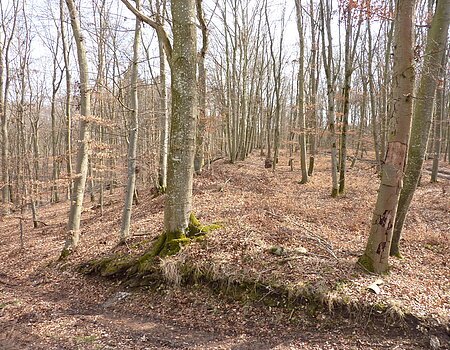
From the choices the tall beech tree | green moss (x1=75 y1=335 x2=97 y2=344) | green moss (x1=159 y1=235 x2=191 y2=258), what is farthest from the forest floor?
the tall beech tree

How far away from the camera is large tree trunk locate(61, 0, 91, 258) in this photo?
7934 millimetres

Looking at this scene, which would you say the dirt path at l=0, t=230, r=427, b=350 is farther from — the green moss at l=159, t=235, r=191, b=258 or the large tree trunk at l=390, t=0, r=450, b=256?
the large tree trunk at l=390, t=0, r=450, b=256

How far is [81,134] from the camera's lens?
26.8 ft

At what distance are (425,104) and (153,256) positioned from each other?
6109 mm

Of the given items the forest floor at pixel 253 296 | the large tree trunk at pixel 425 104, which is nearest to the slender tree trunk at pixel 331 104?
the forest floor at pixel 253 296

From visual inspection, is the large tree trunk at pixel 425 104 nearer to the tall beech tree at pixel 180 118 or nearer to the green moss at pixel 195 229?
the green moss at pixel 195 229

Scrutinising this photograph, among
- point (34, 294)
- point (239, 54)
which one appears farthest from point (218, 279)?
point (239, 54)

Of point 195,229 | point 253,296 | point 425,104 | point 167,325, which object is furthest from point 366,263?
point 167,325

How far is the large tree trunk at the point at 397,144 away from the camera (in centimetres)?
466

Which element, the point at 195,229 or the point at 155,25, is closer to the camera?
the point at 155,25

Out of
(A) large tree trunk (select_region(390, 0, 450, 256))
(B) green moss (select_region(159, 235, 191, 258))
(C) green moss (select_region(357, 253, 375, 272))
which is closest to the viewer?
(C) green moss (select_region(357, 253, 375, 272))

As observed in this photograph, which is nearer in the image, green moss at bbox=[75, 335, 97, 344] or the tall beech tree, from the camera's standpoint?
green moss at bbox=[75, 335, 97, 344]

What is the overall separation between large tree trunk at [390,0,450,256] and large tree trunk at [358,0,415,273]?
30.6 inches

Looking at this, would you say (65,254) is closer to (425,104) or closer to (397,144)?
(397,144)
